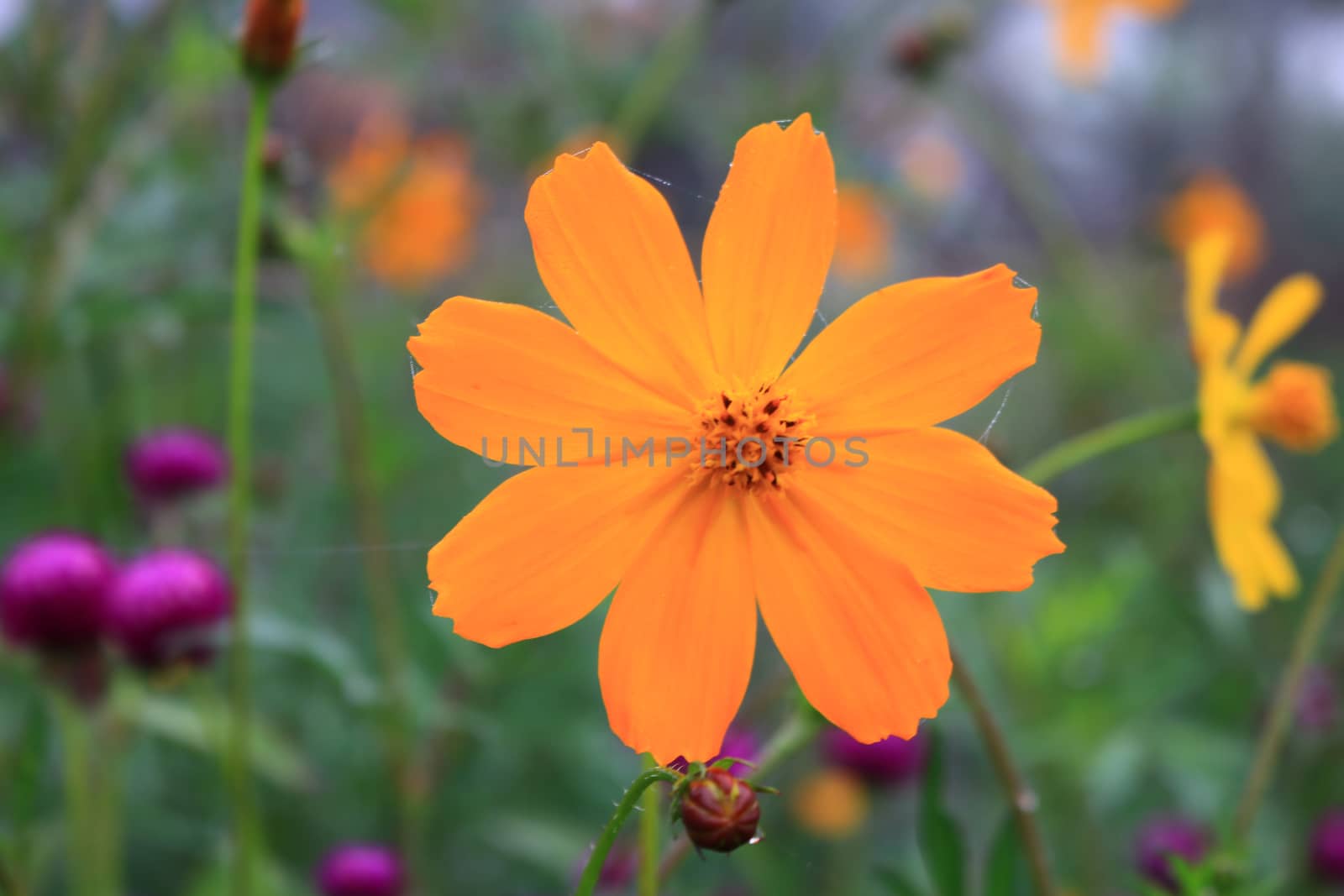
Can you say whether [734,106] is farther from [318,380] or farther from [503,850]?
[503,850]

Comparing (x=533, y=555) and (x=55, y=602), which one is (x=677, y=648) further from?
(x=55, y=602)

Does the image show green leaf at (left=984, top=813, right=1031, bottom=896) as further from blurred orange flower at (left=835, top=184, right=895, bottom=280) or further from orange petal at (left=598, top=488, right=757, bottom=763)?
blurred orange flower at (left=835, top=184, right=895, bottom=280)

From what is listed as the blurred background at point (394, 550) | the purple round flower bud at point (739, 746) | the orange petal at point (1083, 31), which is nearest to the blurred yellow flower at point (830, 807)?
the blurred background at point (394, 550)

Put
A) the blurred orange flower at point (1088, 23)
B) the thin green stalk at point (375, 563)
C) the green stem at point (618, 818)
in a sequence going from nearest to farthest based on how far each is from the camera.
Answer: the green stem at point (618, 818), the thin green stalk at point (375, 563), the blurred orange flower at point (1088, 23)

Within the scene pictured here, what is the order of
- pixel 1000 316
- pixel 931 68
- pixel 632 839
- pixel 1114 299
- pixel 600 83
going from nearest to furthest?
pixel 1000 316, pixel 632 839, pixel 931 68, pixel 600 83, pixel 1114 299

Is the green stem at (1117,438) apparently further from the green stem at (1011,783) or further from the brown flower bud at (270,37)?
the brown flower bud at (270,37)

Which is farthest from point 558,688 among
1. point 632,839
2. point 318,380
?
point 318,380
